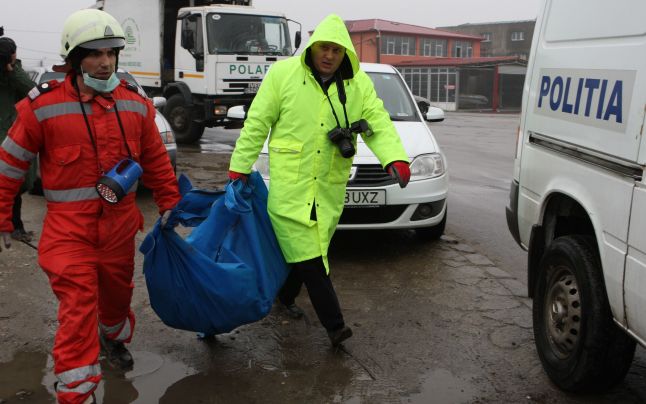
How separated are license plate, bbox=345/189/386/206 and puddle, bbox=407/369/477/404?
6.66 ft

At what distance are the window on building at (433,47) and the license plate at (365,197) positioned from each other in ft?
199

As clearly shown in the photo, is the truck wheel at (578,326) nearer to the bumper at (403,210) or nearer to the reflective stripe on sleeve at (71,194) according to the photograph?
the bumper at (403,210)

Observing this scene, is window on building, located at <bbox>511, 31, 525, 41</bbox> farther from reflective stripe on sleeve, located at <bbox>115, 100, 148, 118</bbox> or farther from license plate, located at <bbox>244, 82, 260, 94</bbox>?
reflective stripe on sleeve, located at <bbox>115, 100, 148, 118</bbox>

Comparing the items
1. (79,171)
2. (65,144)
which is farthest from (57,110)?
(79,171)

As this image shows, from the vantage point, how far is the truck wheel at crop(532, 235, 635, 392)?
298 cm

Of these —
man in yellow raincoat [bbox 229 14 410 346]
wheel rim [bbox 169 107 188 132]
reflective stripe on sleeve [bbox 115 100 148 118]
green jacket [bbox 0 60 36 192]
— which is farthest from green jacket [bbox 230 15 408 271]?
wheel rim [bbox 169 107 188 132]

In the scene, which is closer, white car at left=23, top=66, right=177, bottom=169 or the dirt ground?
the dirt ground

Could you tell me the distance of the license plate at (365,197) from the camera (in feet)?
17.5

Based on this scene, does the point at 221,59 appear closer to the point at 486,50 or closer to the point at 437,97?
the point at 437,97

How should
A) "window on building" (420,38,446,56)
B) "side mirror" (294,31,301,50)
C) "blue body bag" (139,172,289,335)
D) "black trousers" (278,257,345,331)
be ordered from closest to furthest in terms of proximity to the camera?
"blue body bag" (139,172,289,335)
"black trousers" (278,257,345,331)
"side mirror" (294,31,301,50)
"window on building" (420,38,446,56)

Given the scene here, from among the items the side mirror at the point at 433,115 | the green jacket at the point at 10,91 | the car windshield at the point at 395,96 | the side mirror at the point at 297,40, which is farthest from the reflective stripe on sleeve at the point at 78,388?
the side mirror at the point at 297,40

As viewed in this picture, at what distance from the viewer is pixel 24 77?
18.5 ft

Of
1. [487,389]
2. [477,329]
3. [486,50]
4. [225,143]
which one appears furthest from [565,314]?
[486,50]

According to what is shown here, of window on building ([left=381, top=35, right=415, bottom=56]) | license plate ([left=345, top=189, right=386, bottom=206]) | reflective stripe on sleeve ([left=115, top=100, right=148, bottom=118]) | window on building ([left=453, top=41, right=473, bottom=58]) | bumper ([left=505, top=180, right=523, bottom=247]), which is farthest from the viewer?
window on building ([left=453, top=41, right=473, bottom=58])
